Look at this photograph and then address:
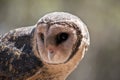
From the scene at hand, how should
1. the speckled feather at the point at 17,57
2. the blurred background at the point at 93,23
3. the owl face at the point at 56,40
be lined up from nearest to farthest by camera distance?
1. the owl face at the point at 56,40
2. the speckled feather at the point at 17,57
3. the blurred background at the point at 93,23

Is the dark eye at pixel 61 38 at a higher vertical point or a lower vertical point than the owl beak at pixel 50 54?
higher

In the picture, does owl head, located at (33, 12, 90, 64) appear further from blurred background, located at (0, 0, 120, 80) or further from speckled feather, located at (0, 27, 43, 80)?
blurred background, located at (0, 0, 120, 80)

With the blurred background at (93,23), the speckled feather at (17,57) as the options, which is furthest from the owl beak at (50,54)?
the blurred background at (93,23)

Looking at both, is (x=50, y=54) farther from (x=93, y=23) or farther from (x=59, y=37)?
(x=93, y=23)

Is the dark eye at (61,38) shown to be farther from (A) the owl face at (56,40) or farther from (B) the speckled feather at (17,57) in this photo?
(B) the speckled feather at (17,57)

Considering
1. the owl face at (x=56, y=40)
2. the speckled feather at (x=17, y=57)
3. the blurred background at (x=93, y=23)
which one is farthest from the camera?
the blurred background at (x=93, y=23)

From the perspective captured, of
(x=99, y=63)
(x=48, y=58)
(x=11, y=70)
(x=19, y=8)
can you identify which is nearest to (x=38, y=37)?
(x=48, y=58)

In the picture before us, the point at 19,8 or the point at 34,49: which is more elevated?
the point at 19,8

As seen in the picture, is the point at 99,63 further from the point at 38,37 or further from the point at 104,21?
the point at 38,37
